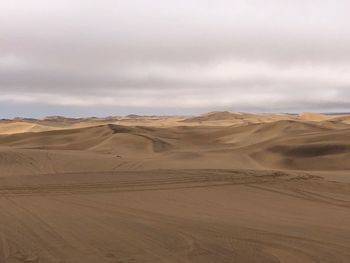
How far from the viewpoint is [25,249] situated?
6539 millimetres

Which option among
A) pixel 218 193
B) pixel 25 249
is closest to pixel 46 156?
pixel 218 193

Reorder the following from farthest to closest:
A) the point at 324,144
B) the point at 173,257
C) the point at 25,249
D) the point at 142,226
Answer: the point at 324,144 < the point at 142,226 < the point at 25,249 < the point at 173,257

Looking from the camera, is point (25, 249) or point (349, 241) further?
point (349, 241)

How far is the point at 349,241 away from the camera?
6965mm

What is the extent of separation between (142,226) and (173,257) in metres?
2.03

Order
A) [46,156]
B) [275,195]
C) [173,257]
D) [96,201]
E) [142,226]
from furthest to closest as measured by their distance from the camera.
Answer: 1. [46,156]
2. [275,195]
3. [96,201]
4. [142,226]
5. [173,257]

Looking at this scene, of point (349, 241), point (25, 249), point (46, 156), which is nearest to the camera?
point (25, 249)

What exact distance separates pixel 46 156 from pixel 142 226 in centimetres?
1496

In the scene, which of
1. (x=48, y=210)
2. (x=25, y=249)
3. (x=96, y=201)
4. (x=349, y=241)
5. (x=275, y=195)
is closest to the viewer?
(x=25, y=249)

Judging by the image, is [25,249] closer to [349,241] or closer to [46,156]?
[349,241]

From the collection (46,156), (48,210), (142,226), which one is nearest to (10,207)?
(48,210)

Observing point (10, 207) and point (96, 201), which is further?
point (96, 201)

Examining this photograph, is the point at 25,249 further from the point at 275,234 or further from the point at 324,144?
the point at 324,144

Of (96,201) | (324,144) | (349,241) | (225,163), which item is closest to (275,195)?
(96,201)
